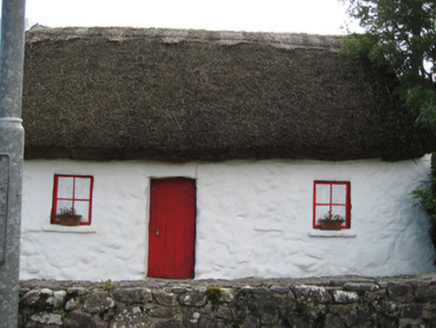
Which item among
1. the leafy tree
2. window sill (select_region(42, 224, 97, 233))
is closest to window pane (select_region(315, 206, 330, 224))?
the leafy tree

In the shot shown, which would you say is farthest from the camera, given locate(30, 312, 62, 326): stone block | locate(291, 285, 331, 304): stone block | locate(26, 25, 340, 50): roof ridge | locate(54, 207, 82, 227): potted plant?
locate(26, 25, 340, 50): roof ridge

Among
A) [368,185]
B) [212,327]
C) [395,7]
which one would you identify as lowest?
[212,327]

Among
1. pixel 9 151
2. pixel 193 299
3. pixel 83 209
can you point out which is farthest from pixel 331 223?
pixel 9 151

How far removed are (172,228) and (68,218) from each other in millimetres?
1570

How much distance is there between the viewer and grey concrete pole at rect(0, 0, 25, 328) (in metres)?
2.96

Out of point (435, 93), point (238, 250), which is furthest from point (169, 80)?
point (435, 93)

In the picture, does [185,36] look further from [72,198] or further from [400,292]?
[400,292]

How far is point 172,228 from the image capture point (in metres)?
6.59

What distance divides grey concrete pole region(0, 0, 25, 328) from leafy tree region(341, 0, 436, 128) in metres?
5.19

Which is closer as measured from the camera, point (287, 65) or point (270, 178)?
point (270, 178)

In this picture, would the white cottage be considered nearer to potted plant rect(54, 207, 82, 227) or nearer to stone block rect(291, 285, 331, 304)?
potted plant rect(54, 207, 82, 227)

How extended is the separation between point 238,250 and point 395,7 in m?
4.42

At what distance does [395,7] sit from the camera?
6461 mm

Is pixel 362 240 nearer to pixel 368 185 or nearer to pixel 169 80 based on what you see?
pixel 368 185
